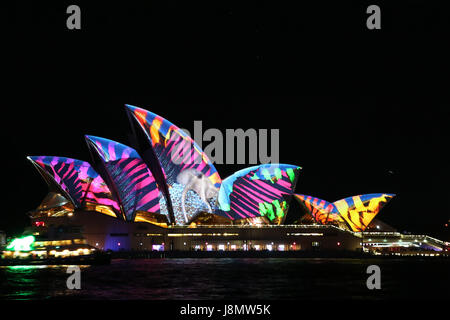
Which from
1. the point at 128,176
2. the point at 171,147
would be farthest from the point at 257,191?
the point at 128,176

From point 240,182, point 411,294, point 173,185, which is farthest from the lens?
point 240,182

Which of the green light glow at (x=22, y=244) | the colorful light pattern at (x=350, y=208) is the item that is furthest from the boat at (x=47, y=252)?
the colorful light pattern at (x=350, y=208)

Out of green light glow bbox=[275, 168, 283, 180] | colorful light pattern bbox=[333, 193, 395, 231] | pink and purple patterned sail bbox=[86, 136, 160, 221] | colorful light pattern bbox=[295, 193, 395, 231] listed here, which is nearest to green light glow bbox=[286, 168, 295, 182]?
green light glow bbox=[275, 168, 283, 180]

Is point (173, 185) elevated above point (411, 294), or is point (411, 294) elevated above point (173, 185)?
point (173, 185)

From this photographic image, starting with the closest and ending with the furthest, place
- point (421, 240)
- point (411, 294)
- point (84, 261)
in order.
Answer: point (411, 294) < point (84, 261) < point (421, 240)

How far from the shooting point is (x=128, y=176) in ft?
189

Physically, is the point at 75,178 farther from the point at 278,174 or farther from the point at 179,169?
the point at 278,174

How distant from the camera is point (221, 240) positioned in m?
65.0

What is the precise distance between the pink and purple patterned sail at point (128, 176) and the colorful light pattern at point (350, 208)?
67.4 ft

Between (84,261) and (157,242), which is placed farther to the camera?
(157,242)

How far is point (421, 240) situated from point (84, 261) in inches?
1781

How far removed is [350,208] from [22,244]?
4112cm
